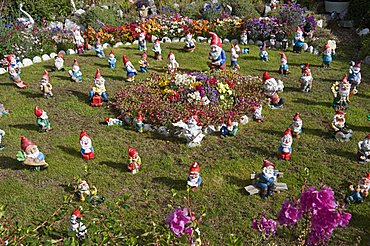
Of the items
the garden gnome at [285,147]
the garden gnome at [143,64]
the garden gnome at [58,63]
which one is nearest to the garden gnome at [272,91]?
the garden gnome at [285,147]

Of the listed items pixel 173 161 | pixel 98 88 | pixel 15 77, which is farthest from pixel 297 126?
pixel 15 77

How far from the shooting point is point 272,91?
966cm

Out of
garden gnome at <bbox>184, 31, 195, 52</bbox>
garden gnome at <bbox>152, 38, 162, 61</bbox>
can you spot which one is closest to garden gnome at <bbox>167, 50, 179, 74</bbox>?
garden gnome at <bbox>152, 38, 162, 61</bbox>

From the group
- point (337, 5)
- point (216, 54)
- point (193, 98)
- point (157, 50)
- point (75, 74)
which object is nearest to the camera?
point (193, 98)

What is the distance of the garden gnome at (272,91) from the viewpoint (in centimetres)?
955

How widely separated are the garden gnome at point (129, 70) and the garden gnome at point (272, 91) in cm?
359

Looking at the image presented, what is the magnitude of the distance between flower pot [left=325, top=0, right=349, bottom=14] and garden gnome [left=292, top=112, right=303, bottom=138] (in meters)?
10.4

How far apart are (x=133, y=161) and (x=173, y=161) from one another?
2.80 feet

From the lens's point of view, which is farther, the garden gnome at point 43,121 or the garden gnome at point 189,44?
the garden gnome at point 189,44

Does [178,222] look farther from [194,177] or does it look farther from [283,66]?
[283,66]

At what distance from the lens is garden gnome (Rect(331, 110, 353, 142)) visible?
27.4 ft

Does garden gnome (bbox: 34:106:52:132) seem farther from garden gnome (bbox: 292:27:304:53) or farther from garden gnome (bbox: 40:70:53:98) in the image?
garden gnome (bbox: 292:27:304:53)

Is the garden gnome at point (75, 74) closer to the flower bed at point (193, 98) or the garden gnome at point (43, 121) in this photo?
the flower bed at point (193, 98)

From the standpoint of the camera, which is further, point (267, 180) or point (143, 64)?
point (143, 64)
